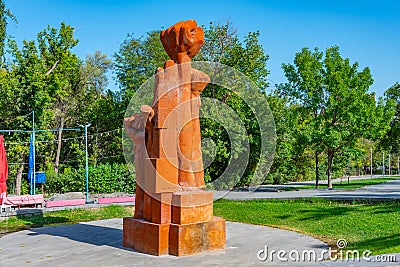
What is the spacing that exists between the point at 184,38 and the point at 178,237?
456 cm

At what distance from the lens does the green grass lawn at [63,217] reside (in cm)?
1636

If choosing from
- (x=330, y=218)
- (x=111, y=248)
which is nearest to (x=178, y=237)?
(x=111, y=248)

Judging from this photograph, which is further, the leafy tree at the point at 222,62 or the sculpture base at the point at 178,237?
the leafy tree at the point at 222,62

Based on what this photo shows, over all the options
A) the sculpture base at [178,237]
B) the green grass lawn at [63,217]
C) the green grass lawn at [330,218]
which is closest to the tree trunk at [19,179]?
the green grass lawn at [63,217]

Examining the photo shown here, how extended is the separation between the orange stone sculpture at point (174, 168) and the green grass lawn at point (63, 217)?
21.8ft

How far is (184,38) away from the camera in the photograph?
10.8m

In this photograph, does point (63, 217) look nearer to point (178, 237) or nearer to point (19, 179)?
point (178, 237)

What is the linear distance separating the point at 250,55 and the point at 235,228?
19.8 meters

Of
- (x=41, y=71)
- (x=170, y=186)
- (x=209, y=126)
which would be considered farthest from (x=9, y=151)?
(x=170, y=186)

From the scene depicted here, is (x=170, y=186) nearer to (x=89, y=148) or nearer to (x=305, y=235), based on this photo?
(x=305, y=235)

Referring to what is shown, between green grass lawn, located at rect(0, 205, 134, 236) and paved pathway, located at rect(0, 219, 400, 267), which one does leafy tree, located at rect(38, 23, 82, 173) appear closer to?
green grass lawn, located at rect(0, 205, 134, 236)

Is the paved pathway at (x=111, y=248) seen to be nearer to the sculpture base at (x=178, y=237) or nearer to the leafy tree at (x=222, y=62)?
the sculpture base at (x=178, y=237)

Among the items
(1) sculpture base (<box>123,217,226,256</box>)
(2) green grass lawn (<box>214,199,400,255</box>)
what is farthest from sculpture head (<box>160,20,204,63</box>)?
(2) green grass lawn (<box>214,199,400,255</box>)

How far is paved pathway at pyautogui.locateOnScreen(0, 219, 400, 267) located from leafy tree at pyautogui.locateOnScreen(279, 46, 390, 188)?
15.3m
